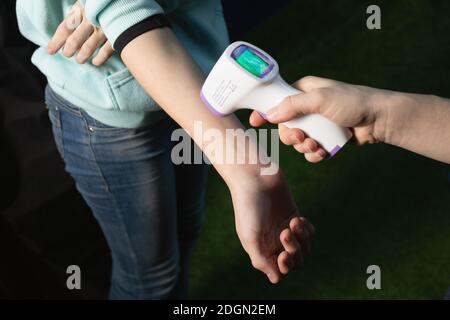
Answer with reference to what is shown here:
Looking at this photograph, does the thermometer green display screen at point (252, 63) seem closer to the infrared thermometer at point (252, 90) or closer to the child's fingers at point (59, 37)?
the infrared thermometer at point (252, 90)

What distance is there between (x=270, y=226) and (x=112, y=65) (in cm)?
32

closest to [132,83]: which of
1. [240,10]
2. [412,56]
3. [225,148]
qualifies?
[225,148]

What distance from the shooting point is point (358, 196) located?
165 centimetres

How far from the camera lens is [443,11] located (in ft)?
7.11

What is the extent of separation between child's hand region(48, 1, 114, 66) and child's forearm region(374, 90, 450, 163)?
0.37 meters

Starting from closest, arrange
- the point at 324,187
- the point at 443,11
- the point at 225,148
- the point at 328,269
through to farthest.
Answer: the point at 225,148
the point at 328,269
the point at 324,187
the point at 443,11

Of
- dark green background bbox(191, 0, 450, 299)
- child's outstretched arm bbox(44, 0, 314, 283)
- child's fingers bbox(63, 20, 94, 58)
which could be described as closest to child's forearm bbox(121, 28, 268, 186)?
child's outstretched arm bbox(44, 0, 314, 283)

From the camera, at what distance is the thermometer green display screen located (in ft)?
2.37

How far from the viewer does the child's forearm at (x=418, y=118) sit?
0.77 m
